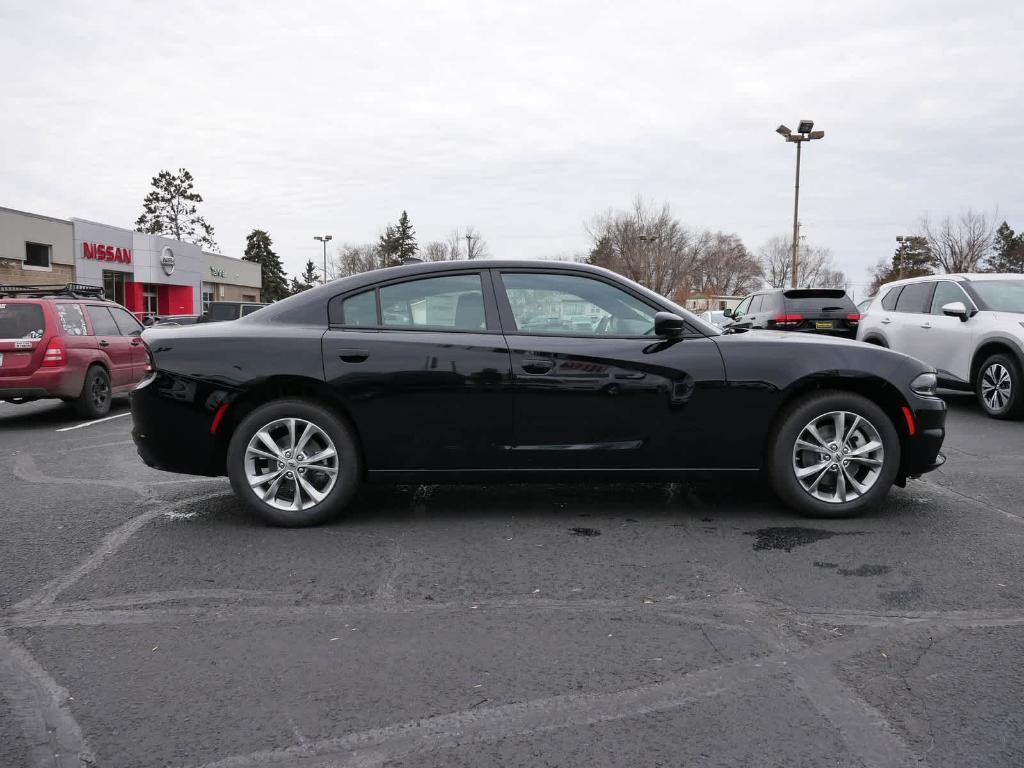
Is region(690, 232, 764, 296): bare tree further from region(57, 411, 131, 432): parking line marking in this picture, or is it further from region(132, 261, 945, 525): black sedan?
region(132, 261, 945, 525): black sedan

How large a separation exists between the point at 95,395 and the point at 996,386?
432 inches

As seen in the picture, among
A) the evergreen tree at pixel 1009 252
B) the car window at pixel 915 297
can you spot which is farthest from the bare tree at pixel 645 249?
the car window at pixel 915 297

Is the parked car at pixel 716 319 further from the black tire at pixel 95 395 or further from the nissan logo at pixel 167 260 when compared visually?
the nissan logo at pixel 167 260

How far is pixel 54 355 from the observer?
959cm

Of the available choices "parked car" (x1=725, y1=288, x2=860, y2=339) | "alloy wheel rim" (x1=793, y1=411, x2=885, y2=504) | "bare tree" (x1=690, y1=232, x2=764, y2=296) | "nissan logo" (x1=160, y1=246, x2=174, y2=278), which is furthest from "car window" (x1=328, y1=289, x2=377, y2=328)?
"bare tree" (x1=690, y1=232, x2=764, y2=296)

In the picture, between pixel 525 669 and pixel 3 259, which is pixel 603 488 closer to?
pixel 525 669

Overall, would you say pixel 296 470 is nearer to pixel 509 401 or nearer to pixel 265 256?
pixel 509 401

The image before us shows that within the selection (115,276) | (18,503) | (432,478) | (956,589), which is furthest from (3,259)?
(956,589)

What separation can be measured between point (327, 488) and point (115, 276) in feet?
144

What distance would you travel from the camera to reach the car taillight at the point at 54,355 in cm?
954

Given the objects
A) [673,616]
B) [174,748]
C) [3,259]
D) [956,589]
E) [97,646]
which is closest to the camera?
[174,748]

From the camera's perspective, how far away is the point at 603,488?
219 inches

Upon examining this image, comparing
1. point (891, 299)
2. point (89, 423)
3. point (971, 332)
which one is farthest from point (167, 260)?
point (971, 332)

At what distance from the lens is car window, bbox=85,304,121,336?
10.7 m
